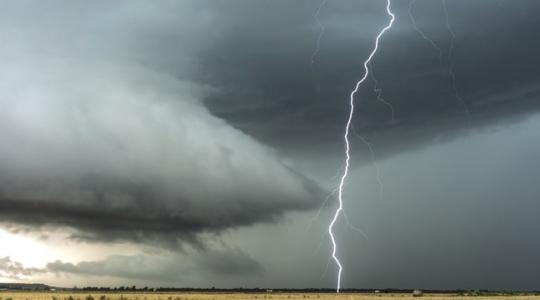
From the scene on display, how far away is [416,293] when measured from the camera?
80.1m

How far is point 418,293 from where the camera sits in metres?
80.2

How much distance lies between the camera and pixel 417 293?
8012 cm

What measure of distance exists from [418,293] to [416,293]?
29 cm

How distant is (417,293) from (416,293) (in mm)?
135

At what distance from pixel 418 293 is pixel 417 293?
163 mm
